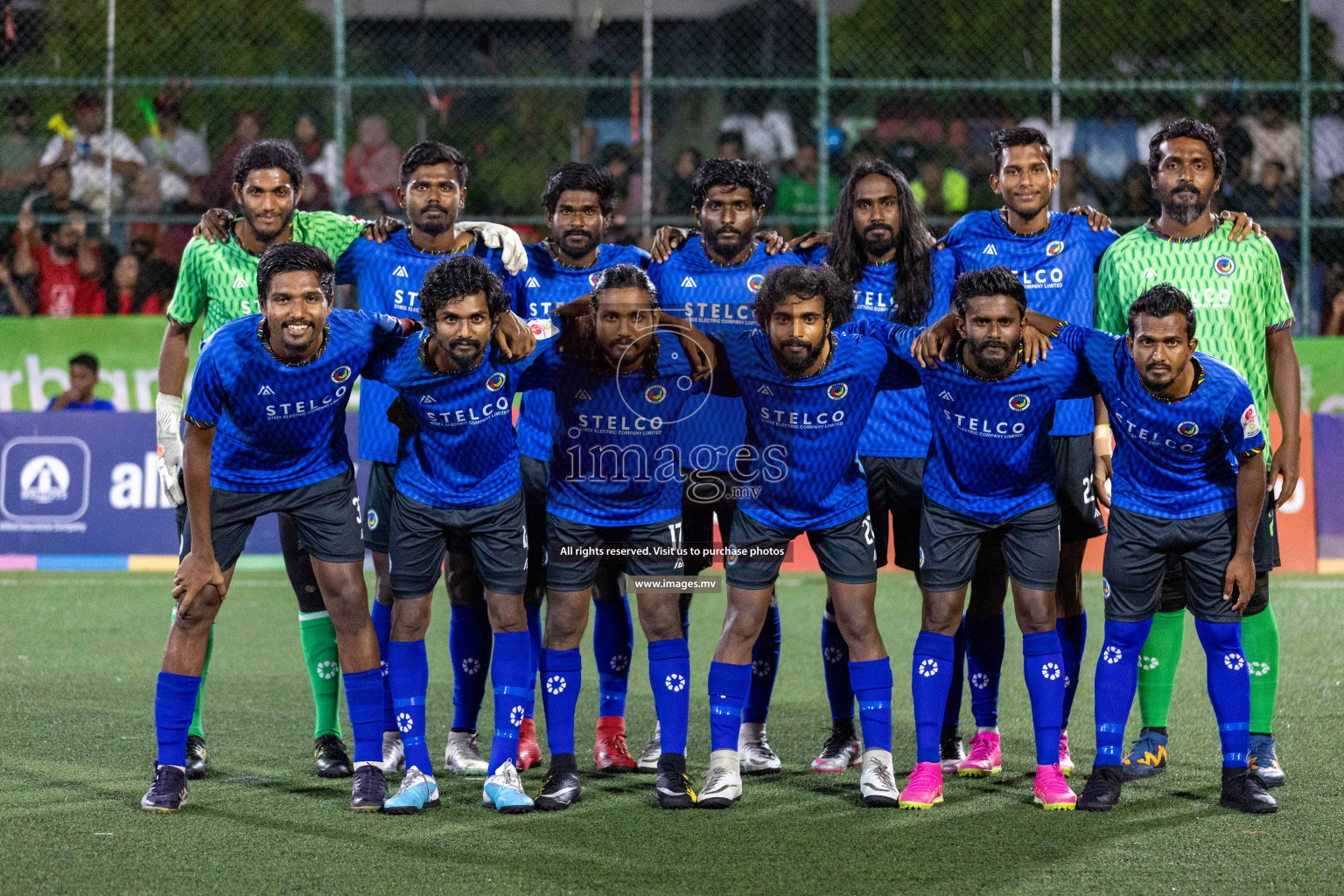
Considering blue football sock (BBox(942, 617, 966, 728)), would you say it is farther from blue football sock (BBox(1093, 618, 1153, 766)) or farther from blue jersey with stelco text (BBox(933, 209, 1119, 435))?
blue jersey with stelco text (BBox(933, 209, 1119, 435))

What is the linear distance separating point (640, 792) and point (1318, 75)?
10520mm

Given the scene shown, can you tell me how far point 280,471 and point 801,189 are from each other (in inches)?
318

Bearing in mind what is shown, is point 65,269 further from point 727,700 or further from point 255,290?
point 727,700

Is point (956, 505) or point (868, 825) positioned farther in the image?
point (956, 505)

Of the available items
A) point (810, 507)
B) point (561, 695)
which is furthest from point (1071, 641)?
point (561, 695)

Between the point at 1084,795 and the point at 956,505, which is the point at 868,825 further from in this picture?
the point at 956,505

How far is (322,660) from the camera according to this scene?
562 cm

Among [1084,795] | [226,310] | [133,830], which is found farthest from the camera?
[226,310]

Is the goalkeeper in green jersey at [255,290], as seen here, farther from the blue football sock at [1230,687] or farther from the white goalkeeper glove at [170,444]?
the blue football sock at [1230,687]

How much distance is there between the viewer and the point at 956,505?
5.08m

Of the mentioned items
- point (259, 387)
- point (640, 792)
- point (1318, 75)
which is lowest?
point (640, 792)

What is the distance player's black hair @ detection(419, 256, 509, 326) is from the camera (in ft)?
15.9

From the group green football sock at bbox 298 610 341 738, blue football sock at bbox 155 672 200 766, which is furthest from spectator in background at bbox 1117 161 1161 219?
blue football sock at bbox 155 672 200 766

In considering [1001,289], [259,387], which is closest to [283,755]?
[259,387]
